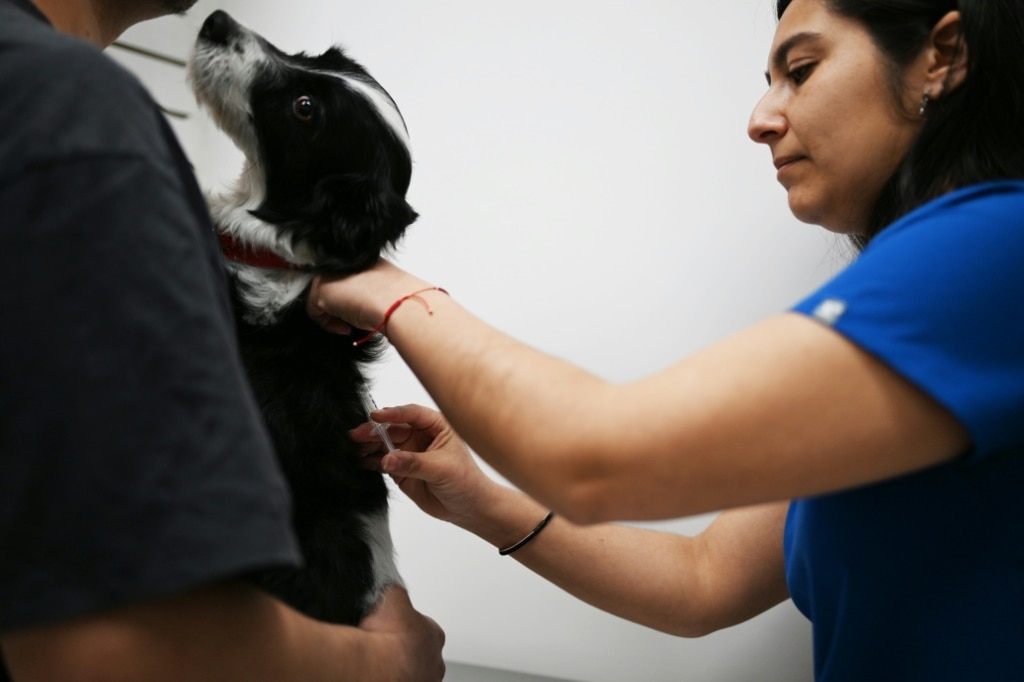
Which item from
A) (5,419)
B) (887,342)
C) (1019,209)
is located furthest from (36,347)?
(1019,209)

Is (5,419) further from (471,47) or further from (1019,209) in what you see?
(471,47)

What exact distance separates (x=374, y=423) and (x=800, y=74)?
724 millimetres

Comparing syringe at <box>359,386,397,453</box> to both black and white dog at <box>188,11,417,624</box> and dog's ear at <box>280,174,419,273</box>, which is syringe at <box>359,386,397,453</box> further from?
dog's ear at <box>280,174,419,273</box>

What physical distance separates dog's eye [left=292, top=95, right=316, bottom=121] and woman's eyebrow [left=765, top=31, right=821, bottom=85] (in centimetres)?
62

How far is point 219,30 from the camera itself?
1.11m

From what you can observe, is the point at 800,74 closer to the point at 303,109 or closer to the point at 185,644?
the point at 303,109

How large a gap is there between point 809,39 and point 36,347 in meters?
0.95

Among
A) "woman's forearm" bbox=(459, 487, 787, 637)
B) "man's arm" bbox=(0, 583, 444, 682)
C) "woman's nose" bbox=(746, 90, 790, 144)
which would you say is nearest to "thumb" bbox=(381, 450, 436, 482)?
"woman's forearm" bbox=(459, 487, 787, 637)

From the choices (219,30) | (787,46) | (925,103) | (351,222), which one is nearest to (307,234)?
(351,222)

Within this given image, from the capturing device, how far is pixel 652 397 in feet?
2.30

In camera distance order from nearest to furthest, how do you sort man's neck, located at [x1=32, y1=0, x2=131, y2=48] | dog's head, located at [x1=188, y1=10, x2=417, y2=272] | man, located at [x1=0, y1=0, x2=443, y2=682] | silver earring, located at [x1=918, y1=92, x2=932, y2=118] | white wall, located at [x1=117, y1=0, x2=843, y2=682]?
1. man, located at [x1=0, y1=0, x2=443, y2=682]
2. man's neck, located at [x1=32, y1=0, x2=131, y2=48]
3. silver earring, located at [x1=918, y1=92, x2=932, y2=118]
4. dog's head, located at [x1=188, y1=10, x2=417, y2=272]
5. white wall, located at [x1=117, y1=0, x2=843, y2=682]

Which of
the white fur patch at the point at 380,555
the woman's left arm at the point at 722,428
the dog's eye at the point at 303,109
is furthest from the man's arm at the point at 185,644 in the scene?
the dog's eye at the point at 303,109

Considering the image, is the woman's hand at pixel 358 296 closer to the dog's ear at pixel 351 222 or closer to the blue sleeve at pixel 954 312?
the dog's ear at pixel 351 222

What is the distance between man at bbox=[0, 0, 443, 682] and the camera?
0.47 meters
